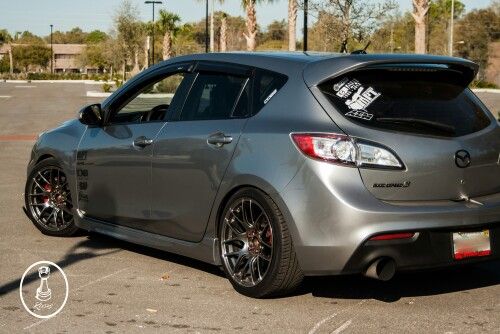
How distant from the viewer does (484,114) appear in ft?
21.5

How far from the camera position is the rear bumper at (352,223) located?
568 cm

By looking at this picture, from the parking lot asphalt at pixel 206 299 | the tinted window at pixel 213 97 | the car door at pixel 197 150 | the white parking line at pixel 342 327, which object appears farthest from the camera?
the tinted window at pixel 213 97

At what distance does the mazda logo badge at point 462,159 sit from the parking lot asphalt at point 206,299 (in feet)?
3.07

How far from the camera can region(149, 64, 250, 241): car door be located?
652cm

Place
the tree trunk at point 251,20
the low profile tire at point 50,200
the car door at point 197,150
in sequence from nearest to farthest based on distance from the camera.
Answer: the car door at point 197,150 → the low profile tire at point 50,200 → the tree trunk at point 251,20

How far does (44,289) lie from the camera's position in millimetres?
6430

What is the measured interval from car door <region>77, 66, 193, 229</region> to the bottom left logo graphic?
2.37 ft

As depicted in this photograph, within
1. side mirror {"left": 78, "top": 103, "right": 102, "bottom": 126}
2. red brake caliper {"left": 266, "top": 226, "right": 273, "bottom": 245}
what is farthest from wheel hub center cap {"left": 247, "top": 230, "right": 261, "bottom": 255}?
side mirror {"left": 78, "top": 103, "right": 102, "bottom": 126}

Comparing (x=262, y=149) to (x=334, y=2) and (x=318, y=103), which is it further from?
(x=334, y=2)

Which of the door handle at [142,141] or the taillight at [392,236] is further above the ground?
the door handle at [142,141]

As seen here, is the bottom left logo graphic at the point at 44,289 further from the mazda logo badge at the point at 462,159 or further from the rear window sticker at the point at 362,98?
the mazda logo badge at the point at 462,159

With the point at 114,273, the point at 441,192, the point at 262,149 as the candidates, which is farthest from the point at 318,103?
the point at 114,273

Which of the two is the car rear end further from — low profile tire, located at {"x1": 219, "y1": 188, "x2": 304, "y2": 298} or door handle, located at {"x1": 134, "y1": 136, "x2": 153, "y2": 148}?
door handle, located at {"x1": 134, "y1": 136, "x2": 153, "y2": 148}

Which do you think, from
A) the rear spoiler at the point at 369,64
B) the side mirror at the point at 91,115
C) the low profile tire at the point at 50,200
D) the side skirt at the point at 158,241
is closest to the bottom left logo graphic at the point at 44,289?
the side skirt at the point at 158,241
